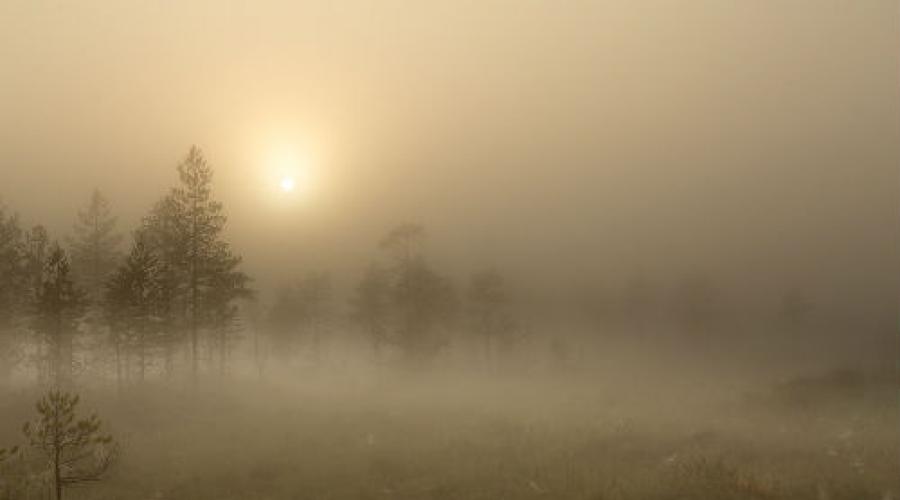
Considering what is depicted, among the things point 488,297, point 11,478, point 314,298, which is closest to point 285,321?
point 314,298

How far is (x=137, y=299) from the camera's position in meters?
33.5

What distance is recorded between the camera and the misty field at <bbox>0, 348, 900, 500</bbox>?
17.7 meters

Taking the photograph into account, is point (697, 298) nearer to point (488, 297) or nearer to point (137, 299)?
point (488, 297)

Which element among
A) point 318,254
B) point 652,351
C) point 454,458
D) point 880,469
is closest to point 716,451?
point 880,469

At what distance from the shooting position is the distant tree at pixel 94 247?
42.0 metres

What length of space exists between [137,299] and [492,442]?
2212 cm

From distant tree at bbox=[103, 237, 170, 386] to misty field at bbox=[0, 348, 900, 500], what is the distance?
3.64 m

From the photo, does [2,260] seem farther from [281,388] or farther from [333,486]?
[333,486]

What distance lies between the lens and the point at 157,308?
3500 cm

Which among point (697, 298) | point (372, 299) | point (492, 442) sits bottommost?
point (492, 442)

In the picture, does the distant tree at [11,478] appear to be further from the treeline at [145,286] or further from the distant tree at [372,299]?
the distant tree at [372,299]

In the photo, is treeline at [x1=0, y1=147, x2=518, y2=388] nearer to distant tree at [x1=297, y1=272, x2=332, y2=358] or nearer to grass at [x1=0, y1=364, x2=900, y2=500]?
grass at [x1=0, y1=364, x2=900, y2=500]

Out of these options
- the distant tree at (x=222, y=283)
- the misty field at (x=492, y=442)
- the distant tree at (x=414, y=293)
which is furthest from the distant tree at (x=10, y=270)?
the distant tree at (x=414, y=293)

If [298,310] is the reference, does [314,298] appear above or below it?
above
